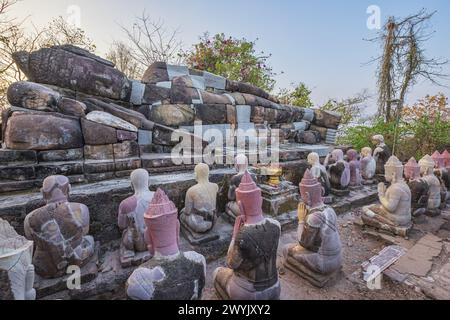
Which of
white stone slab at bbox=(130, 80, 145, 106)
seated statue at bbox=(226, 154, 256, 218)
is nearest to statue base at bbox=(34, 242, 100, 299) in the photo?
seated statue at bbox=(226, 154, 256, 218)

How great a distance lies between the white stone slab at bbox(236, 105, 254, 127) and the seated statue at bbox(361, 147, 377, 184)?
285 centimetres

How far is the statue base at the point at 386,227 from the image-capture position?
3123mm

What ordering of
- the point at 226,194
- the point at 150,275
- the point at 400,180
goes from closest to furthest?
the point at 150,275
the point at 400,180
the point at 226,194

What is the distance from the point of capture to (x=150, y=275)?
4.61 ft

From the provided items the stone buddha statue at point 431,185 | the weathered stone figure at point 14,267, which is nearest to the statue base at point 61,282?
the weathered stone figure at point 14,267

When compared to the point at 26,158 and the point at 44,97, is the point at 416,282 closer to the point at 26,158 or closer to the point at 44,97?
the point at 26,158

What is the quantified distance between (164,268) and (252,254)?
61cm

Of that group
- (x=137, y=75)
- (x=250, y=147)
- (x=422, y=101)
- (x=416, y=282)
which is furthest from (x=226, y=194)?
(x=137, y=75)

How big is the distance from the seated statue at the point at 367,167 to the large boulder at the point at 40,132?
18.2 ft

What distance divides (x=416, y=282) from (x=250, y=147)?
3.48 meters

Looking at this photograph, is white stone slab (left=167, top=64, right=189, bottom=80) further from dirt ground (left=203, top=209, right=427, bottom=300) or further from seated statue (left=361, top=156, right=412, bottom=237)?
seated statue (left=361, top=156, right=412, bottom=237)

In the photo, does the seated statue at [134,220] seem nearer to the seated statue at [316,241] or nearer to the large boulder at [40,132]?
the large boulder at [40,132]

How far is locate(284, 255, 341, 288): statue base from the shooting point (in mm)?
2178

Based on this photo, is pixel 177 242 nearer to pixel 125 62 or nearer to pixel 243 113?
pixel 243 113
